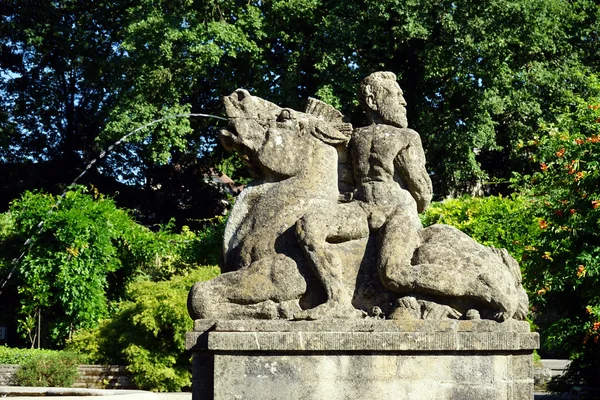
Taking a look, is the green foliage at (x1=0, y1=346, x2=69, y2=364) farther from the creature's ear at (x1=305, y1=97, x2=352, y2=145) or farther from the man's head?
the man's head

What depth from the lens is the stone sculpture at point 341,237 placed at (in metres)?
7.25

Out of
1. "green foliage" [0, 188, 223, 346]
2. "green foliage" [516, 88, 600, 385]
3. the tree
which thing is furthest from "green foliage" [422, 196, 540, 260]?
"green foliage" [0, 188, 223, 346]

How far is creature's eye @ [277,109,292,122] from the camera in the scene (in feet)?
26.4

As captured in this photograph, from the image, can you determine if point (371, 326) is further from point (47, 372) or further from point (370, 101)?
point (47, 372)

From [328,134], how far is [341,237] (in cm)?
96

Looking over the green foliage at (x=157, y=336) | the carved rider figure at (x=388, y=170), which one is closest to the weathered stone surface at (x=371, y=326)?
the carved rider figure at (x=388, y=170)

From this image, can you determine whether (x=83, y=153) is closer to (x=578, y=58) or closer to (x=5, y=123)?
(x=5, y=123)

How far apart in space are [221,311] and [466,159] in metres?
15.1

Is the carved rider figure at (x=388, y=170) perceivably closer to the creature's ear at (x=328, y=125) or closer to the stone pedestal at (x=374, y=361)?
the creature's ear at (x=328, y=125)

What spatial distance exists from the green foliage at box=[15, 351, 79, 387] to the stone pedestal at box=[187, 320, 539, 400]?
1057cm

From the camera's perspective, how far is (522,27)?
21.3 m

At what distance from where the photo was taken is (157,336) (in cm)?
1678

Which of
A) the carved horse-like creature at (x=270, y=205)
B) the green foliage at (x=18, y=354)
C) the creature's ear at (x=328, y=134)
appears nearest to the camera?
the carved horse-like creature at (x=270, y=205)

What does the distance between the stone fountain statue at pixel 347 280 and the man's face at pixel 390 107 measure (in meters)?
0.01
